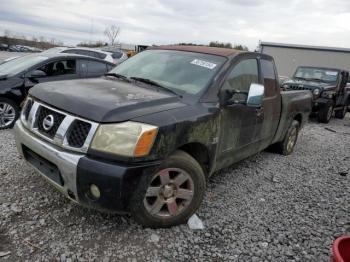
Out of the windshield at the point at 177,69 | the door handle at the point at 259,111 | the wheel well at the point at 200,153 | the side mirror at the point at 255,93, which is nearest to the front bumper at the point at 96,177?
the wheel well at the point at 200,153

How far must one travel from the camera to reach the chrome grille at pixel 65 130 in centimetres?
272

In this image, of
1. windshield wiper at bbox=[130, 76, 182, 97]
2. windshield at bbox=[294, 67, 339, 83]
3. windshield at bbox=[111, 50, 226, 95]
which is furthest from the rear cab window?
windshield at bbox=[294, 67, 339, 83]

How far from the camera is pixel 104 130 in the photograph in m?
2.67

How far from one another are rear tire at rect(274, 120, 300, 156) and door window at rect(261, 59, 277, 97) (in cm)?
133

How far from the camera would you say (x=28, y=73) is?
20.8ft

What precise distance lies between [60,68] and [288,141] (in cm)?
463

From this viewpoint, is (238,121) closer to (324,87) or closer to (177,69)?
(177,69)

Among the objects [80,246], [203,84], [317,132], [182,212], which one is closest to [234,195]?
[182,212]

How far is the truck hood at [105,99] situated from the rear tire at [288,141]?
3278 millimetres

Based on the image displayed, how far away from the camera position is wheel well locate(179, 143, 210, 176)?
3.33 metres

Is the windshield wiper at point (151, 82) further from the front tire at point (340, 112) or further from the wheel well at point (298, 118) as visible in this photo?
the front tire at point (340, 112)

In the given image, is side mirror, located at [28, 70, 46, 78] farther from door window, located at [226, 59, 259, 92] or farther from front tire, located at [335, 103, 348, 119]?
front tire, located at [335, 103, 348, 119]

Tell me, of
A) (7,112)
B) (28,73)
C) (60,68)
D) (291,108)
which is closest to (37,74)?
(28,73)

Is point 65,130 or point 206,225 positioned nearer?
point 65,130
